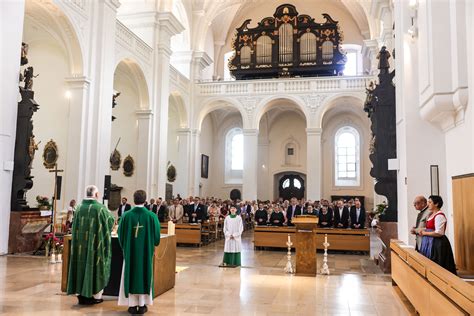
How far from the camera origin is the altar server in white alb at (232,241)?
9422 millimetres

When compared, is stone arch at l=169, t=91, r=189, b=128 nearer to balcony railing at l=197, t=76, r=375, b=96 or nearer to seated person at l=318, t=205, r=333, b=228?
balcony railing at l=197, t=76, r=375, b=96

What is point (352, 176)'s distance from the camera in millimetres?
24859

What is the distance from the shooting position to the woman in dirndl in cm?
509

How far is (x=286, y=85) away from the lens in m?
21.2

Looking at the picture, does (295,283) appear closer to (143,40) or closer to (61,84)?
(61,84)

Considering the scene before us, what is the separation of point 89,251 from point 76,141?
7657 mm

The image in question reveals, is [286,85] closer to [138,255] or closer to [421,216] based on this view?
[421,216]

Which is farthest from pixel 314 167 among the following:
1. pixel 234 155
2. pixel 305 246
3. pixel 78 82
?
pixel 305 246

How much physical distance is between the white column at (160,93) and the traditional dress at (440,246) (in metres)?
13.2

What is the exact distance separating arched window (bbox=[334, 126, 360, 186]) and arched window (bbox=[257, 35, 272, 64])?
6204mm

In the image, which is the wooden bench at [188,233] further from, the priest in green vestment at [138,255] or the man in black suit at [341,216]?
the priest in green vestment at [138,255]

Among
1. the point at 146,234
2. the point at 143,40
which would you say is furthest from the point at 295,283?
the point at 143,40

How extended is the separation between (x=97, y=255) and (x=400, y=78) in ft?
21.0

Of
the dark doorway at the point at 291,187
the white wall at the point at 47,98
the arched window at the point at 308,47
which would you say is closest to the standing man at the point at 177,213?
the white wall at the point at 47,98
